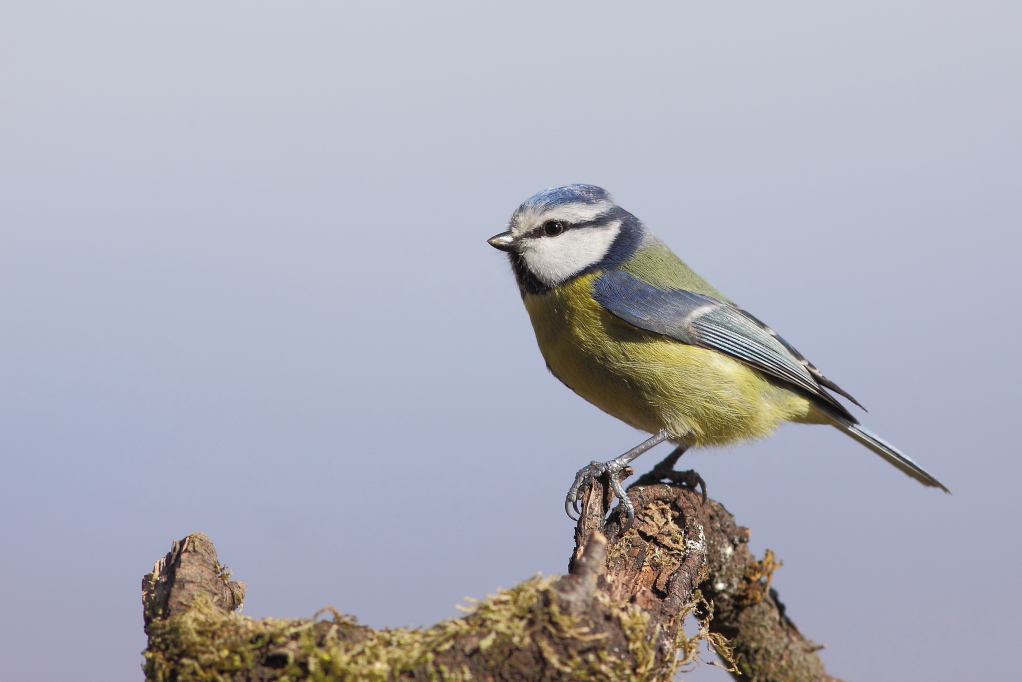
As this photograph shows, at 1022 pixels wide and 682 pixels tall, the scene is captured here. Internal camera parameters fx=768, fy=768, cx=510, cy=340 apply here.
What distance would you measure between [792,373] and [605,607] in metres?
1.76

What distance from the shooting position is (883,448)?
316cm

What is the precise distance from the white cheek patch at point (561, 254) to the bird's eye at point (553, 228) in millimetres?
17

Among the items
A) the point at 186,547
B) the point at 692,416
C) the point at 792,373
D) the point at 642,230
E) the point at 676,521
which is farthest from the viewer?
the point at 642,230

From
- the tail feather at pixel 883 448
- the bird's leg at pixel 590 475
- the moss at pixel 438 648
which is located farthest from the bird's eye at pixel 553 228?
the moss at pixel 438 648

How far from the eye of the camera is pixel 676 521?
2.53 metres

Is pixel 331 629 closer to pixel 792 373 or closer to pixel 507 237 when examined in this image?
pixel 507 237

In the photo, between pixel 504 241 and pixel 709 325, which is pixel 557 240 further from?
pixel 709 325

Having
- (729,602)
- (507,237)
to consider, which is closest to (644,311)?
(507,237)

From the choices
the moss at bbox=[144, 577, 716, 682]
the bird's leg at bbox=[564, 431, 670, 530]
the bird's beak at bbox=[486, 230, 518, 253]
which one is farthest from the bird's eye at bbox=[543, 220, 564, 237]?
the moss at bbox=[144, 577, 716, 682]

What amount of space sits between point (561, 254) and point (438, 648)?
184 cm

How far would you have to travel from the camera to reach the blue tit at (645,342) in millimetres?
2783

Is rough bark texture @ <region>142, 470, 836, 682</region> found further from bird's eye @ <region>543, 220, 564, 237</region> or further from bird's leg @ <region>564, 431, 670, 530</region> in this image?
bird's eye @ <region>543, 220, 564, 237</region>

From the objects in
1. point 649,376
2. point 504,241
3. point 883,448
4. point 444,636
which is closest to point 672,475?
point 649,376

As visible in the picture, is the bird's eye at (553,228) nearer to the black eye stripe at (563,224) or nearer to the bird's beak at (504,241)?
the black eye stripe at (563,224)
